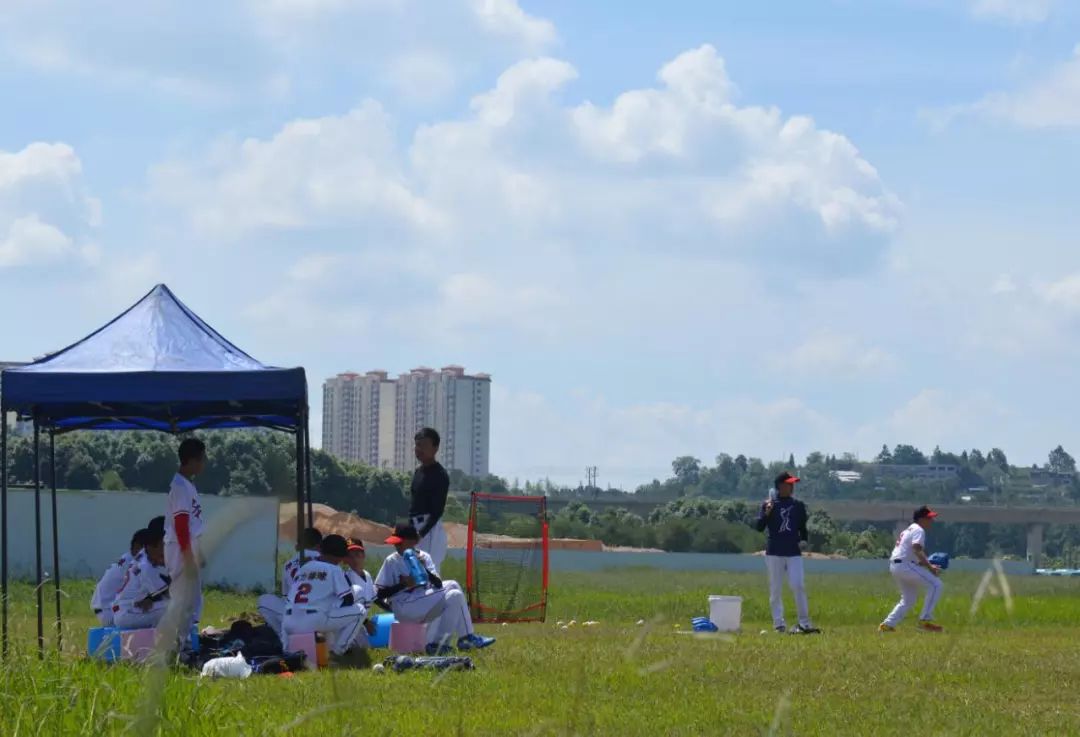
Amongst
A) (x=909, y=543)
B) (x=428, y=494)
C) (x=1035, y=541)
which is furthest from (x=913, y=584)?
(x=1035, y=541)

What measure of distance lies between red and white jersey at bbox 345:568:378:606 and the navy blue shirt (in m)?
6.45

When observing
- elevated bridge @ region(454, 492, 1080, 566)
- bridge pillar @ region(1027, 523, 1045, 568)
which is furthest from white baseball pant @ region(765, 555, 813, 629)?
bridge pillar @ region(1027, 523, 1045, 568)

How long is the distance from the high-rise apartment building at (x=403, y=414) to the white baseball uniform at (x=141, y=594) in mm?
168868

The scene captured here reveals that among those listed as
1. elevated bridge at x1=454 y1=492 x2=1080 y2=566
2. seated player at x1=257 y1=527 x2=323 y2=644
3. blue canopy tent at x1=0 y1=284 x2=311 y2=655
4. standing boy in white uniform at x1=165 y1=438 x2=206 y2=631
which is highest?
blue canopy tent at x1=0 y1=284 x2=311 y2=655

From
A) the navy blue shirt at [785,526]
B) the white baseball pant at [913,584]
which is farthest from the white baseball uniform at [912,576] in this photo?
the navy blue shirt at [785,526]

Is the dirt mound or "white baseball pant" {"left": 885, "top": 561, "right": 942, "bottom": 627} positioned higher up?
"white baseball pant" {"left": 885, "top": 561, "right": 942, "bottom": 627}

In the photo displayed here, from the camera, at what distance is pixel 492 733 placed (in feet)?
26.1

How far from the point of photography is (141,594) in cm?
1248

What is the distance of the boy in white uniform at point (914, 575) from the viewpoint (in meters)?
18.8

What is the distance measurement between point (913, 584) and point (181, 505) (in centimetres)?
1039

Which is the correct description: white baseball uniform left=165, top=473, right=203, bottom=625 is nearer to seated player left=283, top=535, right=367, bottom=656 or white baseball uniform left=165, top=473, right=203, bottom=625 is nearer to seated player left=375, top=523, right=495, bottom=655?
seated player left=283, top=535, right=367, bottom=656

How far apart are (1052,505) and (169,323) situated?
77.8 meters

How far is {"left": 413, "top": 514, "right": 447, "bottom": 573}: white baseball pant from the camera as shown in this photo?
13891 millimetres

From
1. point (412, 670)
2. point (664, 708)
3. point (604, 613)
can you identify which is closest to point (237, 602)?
point (604, 613)
